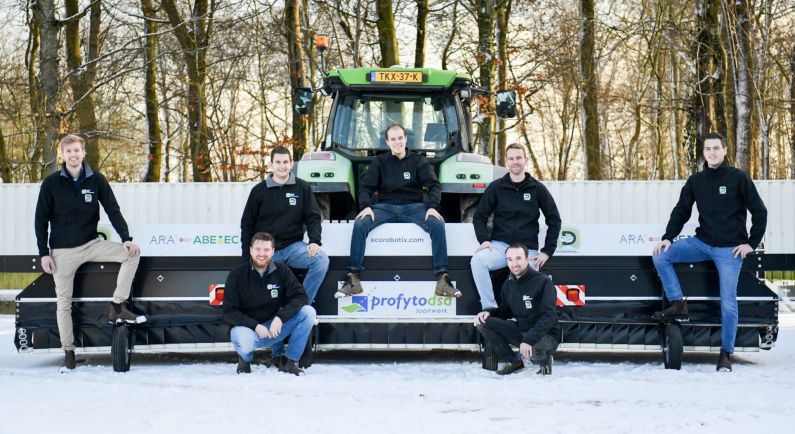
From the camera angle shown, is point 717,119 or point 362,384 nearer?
point 362,384

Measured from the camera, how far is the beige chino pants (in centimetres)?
862

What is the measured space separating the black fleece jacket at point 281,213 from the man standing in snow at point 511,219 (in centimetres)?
139

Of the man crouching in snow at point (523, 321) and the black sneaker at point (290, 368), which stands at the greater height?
the man crouching in snow at point (523, 321)

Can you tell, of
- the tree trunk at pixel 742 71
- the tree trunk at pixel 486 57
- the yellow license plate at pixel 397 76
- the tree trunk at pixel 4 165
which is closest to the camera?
the yellow license plate at pixel 397 76

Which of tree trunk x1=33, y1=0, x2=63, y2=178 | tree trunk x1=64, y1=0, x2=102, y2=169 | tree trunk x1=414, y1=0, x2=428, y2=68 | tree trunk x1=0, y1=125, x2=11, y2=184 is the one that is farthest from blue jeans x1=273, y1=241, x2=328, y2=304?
tree trunk x1=0, y1=125, x2=11, y2=184

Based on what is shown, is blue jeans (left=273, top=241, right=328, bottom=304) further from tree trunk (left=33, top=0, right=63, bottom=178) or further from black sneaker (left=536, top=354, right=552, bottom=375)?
tree trunk (left=33, top=0, right=63, bottom=178)

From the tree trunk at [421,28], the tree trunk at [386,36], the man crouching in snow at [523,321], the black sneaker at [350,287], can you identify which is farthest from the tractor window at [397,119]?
the tree trunk at [421,28]

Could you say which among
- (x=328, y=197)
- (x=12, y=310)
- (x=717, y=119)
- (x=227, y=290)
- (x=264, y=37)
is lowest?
(x=12, y=310)

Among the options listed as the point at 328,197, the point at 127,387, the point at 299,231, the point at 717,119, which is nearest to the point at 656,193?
the point at 717,119

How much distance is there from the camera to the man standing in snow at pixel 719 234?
8.41 m

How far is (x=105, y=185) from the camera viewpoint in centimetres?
872

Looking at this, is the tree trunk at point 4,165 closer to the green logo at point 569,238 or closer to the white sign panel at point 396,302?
the white sign panel at point 396,302

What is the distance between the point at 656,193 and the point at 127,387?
1347 cm

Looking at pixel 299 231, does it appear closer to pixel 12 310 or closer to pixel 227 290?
pixel 227 290
